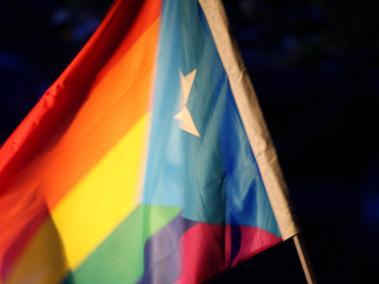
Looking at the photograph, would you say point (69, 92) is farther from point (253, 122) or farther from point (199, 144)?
point (253, 122)

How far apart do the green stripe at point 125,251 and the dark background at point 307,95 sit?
11.0 feet

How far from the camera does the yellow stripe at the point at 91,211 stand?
2.48m

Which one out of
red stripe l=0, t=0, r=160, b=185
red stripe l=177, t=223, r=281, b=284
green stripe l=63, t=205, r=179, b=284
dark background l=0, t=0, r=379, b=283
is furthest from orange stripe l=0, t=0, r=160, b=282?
dark background l=0, t=0, r=379, b=283

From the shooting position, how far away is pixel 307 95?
41.4 feet

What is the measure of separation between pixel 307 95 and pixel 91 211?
10.5 metres

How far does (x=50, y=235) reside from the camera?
2.52 metres

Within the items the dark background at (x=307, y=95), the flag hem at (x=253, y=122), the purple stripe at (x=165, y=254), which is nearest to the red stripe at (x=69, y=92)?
the flag hem at (x=253, y=122)

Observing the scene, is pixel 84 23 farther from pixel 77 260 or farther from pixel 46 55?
pixel 77 260

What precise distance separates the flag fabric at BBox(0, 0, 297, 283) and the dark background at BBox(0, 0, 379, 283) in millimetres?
3408

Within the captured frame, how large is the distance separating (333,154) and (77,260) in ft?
25.9

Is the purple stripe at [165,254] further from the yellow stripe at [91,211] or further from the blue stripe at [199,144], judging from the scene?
the yellow stripe at [91,211]

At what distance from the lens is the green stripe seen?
247 cm

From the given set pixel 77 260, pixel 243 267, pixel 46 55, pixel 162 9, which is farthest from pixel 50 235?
pixel 46 55

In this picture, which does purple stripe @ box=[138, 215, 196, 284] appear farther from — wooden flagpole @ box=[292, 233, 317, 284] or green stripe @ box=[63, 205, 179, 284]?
wooden flagpole @ box=[292, 233, 317, 284]
